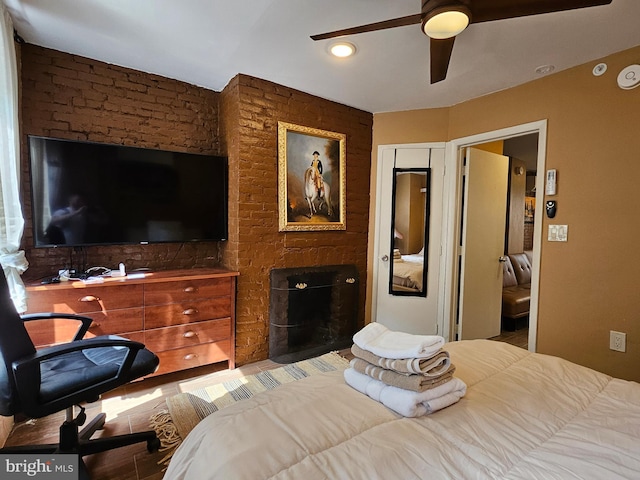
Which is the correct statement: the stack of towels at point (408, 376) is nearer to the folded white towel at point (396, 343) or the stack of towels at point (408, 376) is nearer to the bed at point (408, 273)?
the folded white towel at point (396, 343)

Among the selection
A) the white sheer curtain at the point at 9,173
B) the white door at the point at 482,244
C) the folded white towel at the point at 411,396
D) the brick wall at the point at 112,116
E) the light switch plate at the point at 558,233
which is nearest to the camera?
the folded white towel at the point at 411,396

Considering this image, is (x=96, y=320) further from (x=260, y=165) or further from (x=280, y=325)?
(x=260, y=165)

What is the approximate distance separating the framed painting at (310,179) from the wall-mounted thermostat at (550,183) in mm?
1803

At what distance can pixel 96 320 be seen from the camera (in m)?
2.24

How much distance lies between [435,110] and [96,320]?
3586 millimetres

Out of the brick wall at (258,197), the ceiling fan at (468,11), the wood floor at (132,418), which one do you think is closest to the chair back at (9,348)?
the wood floor at (132,418)

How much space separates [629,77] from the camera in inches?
86.4

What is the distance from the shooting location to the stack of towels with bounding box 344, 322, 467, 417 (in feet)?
3.38

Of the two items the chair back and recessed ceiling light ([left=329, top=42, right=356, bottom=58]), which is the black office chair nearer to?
the chair back

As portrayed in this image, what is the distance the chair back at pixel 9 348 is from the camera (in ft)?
4.42

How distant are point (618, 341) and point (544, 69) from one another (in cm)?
210

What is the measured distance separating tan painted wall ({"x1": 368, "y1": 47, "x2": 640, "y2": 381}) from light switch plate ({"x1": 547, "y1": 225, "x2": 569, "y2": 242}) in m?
0.03

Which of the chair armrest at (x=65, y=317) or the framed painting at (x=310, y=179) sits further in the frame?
the framed painting at (x=310, y=179)

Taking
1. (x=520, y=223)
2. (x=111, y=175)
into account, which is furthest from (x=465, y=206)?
(x=111, y=175)
